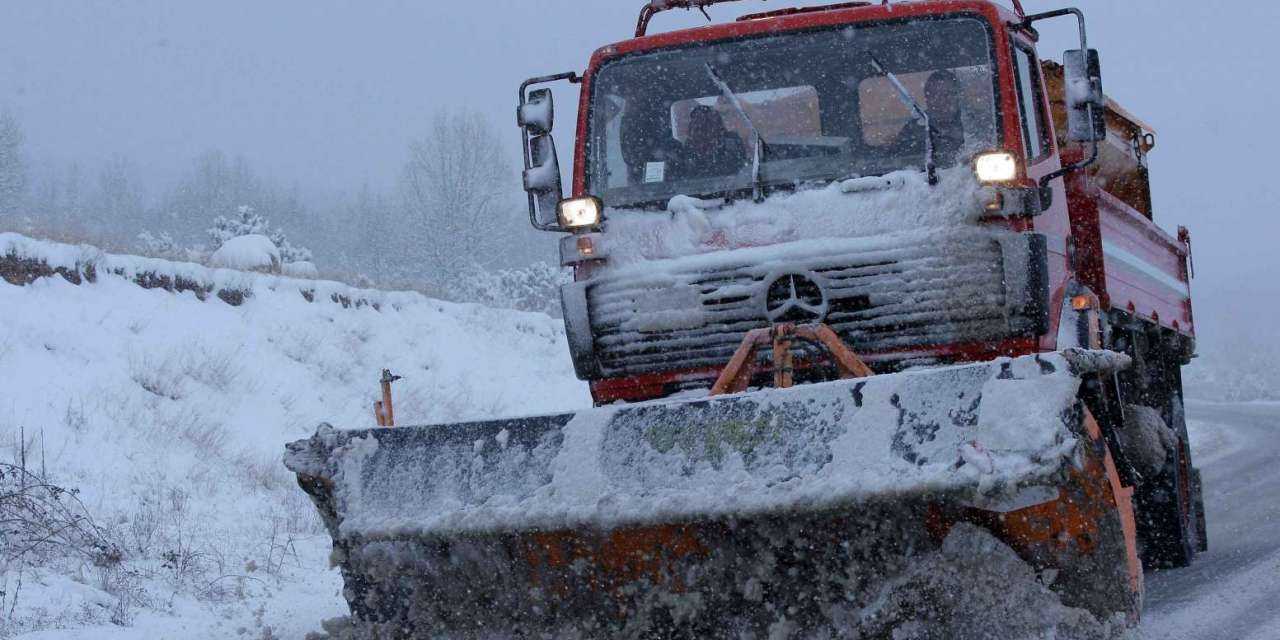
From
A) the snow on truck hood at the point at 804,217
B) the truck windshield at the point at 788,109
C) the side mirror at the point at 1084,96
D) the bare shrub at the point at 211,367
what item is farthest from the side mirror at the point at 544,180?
the bare shrub at the point at 211,367

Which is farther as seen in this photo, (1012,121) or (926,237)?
(1012,121)

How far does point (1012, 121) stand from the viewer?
520cm

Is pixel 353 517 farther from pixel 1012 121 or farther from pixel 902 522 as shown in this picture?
pixel 1012 121

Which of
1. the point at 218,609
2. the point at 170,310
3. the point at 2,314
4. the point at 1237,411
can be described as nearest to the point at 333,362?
the point at 170,310

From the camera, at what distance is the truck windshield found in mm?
5250

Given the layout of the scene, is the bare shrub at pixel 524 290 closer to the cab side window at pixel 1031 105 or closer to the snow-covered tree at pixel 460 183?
the snow-covered tree at pixel 460 183

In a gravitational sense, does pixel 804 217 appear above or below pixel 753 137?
below

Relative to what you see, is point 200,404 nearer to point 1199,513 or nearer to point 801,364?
point 1199,513

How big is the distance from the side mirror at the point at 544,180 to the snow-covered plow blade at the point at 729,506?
1.98m

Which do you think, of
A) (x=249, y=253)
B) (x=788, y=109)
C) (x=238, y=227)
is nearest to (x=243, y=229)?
(x=238, y=227)

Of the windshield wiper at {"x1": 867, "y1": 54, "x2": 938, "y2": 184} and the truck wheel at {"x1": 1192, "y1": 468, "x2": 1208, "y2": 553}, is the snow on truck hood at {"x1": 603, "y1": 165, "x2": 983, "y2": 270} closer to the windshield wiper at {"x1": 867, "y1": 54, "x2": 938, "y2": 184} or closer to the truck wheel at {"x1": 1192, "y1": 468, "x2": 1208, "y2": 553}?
the windshield wiper at {"x1": 867, "y1": 54, "x2": 938, "y2": 184}

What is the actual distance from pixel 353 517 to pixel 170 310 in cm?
1223

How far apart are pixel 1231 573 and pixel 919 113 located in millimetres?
3162

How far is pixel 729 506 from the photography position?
3.48 meters
